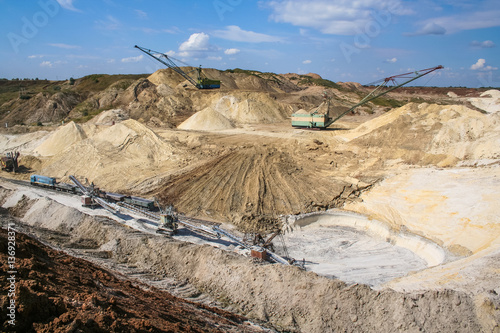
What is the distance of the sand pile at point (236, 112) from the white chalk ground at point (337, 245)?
58.8 ft

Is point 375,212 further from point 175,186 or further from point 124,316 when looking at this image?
point 124,316

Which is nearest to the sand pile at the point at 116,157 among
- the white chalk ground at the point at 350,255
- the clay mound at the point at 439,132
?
the white chalk ground at the point at 350,255

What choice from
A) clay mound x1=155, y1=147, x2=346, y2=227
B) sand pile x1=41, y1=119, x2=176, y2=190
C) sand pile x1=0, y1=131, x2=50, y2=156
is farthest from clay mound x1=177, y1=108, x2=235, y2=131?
sand pile x1=0, y1=131, x2=50, y2=156

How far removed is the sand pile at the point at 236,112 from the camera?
124ft

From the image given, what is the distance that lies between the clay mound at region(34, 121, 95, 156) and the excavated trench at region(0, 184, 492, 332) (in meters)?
16.9

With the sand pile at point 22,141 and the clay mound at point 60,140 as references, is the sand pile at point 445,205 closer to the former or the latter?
the clay mound at point 60,140

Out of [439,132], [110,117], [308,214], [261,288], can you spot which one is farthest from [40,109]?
[439,132]

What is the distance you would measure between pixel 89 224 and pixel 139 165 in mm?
10013

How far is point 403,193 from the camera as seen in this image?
69.4 ft

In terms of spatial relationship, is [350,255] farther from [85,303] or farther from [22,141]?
[22,141]

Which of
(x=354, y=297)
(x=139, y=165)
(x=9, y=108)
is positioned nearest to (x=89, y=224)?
(x=139, y=165)

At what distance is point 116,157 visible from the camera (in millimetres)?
28328

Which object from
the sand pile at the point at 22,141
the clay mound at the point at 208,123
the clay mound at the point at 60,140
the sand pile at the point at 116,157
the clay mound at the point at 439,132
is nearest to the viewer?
the clay mound at the point at 439,132

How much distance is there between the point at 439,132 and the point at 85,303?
24.7m
